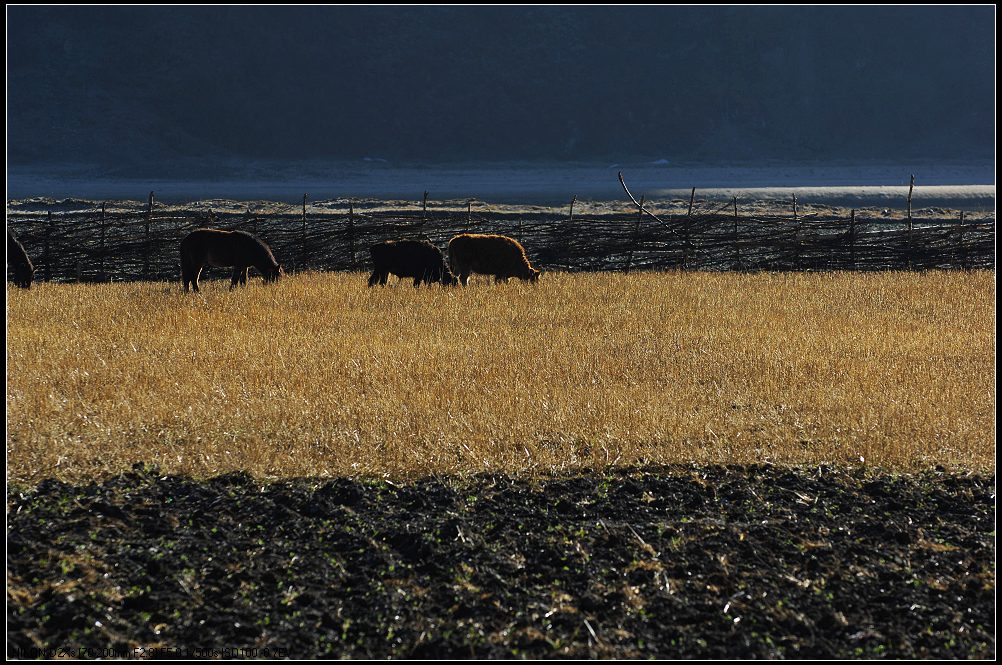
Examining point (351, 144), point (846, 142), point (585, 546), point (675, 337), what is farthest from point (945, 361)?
point (846, 142)

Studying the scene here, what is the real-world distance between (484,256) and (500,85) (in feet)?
338

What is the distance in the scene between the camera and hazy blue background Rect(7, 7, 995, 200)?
10369 cm

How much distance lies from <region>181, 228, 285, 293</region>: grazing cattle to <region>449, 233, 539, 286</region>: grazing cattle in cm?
289

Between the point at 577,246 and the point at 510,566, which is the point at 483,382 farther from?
the point at 577,246

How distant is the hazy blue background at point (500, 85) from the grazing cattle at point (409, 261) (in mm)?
79815

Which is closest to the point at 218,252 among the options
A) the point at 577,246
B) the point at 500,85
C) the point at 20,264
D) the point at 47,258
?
the point at 20,264

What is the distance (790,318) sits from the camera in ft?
40.5

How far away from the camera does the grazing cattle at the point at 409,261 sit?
15.4m

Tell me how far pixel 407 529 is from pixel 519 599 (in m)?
0.88

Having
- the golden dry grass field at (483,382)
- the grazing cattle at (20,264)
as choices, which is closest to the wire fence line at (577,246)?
the grazing cattle at (20,264)

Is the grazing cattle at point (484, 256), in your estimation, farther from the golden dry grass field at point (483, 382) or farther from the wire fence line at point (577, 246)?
the wire fence line at point (577, 246)

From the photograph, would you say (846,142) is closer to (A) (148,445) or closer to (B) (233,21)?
(B) (233,21)

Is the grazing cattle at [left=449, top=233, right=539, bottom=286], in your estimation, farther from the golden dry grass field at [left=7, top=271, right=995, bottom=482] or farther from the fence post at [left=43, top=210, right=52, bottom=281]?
the fence post at [left=43, top=210, right=52, bottom=281]

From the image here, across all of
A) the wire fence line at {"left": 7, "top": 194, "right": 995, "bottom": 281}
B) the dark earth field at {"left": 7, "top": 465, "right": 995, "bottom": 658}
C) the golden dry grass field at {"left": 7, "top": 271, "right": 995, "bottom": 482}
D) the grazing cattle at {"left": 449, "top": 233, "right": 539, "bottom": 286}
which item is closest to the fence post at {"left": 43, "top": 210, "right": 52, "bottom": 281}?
the wire fence line at {"left": 7, "top": 194, "right": 995, "bottom": 281}
